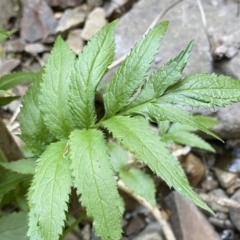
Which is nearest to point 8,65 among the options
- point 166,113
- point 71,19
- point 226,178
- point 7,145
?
point 71,19

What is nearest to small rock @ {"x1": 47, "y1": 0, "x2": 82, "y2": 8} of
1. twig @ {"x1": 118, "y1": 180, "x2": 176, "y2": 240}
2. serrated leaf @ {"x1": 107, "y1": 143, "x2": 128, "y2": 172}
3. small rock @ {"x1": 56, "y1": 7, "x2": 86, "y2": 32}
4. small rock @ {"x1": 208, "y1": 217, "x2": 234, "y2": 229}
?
small rock @ {"x1": 56, "y1": 7, "x2": 86, "y2": 32}

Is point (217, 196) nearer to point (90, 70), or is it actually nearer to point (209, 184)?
point (209, 184)

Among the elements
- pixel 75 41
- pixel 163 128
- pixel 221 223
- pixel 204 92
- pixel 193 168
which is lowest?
pixel 221 223

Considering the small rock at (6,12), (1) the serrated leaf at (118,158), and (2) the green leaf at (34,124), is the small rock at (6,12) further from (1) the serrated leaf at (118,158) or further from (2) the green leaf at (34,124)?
(2) the green leaf at (34,124)

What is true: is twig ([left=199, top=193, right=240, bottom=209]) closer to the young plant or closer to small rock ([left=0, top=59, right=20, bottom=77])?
the young plant

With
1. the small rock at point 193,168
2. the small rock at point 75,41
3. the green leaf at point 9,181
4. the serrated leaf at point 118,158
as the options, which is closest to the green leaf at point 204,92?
the green leaf at point 9,181

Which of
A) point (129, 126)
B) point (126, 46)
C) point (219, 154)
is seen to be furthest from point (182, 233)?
point (126, 46)
